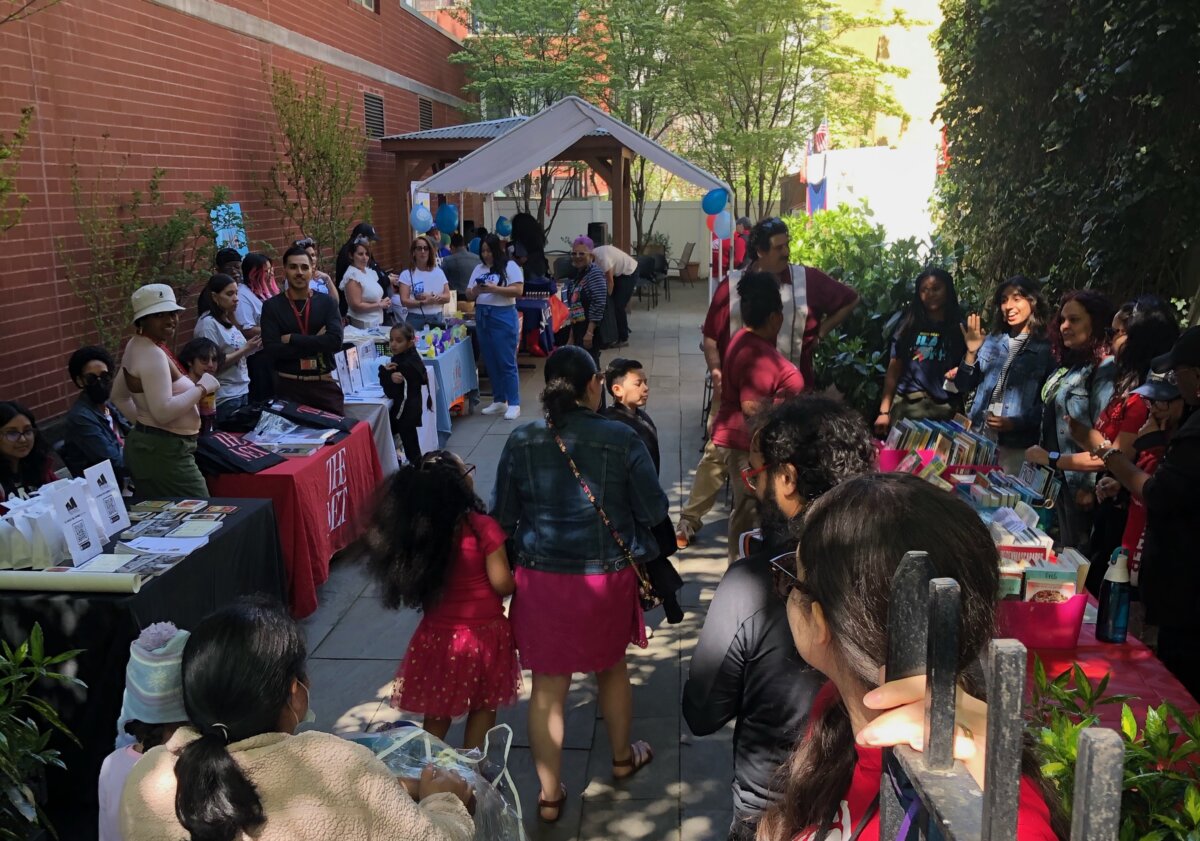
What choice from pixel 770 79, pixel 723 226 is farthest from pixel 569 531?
pixel 770 79

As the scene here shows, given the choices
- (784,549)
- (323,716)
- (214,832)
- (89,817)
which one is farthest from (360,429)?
(214,832)

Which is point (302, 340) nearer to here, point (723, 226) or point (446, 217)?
point (723, 226)

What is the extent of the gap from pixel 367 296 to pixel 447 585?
21.1 feet

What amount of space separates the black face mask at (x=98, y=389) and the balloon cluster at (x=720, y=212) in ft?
28.9

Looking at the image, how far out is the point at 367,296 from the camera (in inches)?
374

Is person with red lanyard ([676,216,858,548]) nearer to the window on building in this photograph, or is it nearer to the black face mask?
the black face mask

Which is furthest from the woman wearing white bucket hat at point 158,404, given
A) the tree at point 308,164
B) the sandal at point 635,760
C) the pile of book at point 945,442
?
the tree at point 308,164

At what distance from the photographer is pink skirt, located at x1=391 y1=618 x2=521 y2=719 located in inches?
143

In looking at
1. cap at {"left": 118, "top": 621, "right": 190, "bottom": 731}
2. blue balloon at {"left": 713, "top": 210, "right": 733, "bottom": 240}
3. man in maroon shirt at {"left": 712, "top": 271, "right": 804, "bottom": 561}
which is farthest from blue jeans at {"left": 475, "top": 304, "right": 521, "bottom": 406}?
cap at {"left": 118, "top": 621, "right": 190, "bottom": 731}

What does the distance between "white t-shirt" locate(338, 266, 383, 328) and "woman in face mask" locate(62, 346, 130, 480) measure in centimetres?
443

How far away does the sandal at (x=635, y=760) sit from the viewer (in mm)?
4043

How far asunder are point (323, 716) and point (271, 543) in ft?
3.53

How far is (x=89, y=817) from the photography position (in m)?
3.76

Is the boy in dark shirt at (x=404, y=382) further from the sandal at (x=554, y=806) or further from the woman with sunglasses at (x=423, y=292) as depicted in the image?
the sandal at (x=554, y=806)
